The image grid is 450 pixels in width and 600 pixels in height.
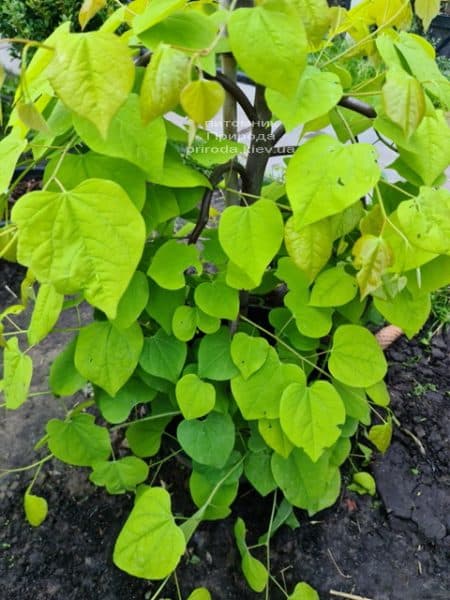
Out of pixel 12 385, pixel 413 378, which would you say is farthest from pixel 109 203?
pixel 413 378

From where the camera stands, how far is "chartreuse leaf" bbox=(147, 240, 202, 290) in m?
0.68

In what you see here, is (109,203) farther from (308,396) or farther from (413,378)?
(413,378)

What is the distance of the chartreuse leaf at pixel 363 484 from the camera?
1.04 metres

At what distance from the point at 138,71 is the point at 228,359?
44 cm

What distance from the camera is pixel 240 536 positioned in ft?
2.80

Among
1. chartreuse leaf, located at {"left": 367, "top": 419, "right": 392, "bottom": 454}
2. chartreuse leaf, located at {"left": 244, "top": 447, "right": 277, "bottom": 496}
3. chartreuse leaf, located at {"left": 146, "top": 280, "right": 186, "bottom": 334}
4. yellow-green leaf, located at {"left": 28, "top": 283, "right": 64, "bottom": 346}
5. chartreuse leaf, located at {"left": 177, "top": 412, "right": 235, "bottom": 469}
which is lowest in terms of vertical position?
chartreuse leaf, located at {"left": 244, "top": 447, "right": 277, "bottom": 496}

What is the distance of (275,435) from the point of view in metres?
0.79

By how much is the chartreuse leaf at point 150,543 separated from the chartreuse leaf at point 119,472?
13 centimetres

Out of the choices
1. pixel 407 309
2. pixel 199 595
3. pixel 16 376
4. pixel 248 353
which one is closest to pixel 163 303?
pixel 248 353

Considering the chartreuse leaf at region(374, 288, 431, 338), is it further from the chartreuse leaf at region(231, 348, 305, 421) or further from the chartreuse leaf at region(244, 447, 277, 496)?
the chartreuse leaf at region(244, 447, 277, 496)

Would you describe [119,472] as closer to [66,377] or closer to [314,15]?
[66,377]

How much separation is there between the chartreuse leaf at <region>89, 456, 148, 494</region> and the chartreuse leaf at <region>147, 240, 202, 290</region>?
14.4 inches

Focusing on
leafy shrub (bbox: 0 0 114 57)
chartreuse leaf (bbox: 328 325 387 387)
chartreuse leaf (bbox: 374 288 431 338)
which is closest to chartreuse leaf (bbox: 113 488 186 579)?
chartreuse leaf (bbox: 328 325 387 387)

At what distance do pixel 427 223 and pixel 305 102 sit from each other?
0.19 meters
